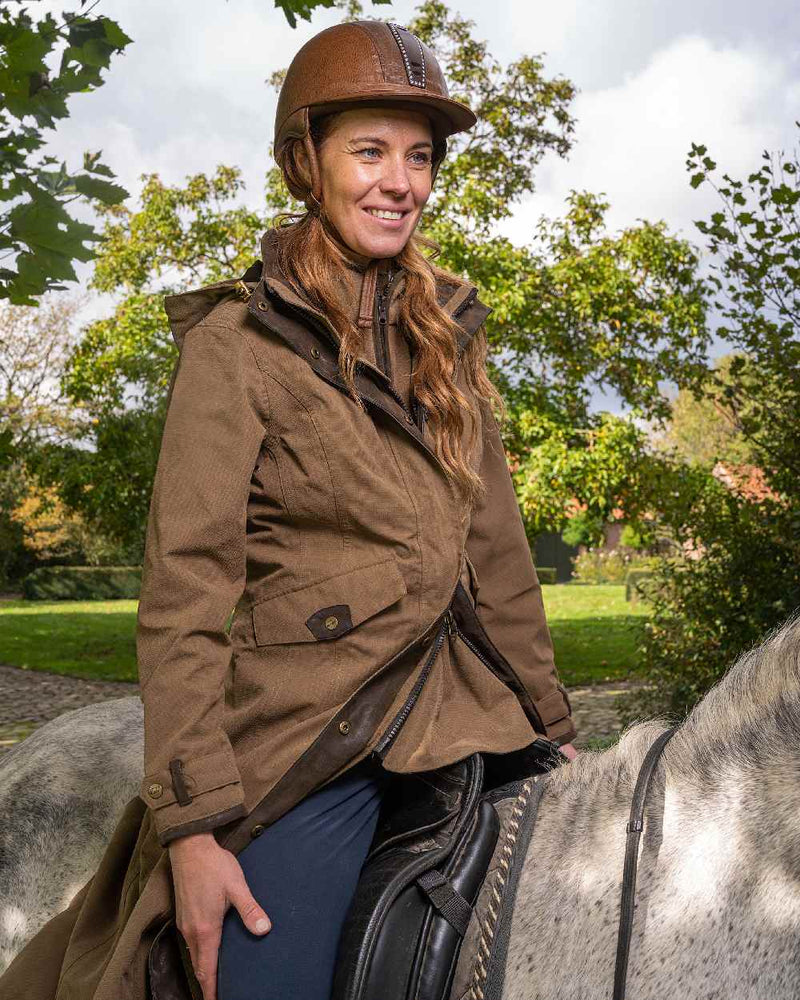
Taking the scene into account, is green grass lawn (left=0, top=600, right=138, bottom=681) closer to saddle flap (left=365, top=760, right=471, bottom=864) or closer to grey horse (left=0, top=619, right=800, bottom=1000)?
saddle flap (left=365, top=760, right=471, bottom=864)

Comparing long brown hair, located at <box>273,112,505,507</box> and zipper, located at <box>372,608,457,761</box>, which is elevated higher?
long brown hair, located at <box>273,112,505,507</box>

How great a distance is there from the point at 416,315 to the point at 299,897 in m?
1.22

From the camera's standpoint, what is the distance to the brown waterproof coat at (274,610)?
188 cm

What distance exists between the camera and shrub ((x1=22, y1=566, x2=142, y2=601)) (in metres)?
28.7

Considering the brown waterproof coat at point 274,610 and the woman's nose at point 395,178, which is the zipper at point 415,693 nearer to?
the brown waterproof coat at point 274,610

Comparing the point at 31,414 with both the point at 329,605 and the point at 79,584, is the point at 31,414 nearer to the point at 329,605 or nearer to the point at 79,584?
the point at 79,584

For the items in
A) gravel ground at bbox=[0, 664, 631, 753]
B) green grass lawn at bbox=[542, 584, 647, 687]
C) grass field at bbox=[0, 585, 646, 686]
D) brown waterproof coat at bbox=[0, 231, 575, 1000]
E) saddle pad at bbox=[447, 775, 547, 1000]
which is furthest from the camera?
grass field at bbox=[0, 585, 646, 686]

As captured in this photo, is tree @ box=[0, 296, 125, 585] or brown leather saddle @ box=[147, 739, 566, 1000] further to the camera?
tree @ box=[0, 296, 125, 585]

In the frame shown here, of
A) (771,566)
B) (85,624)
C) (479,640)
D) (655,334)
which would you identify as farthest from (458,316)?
(85,624)

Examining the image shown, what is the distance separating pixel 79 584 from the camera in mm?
28953

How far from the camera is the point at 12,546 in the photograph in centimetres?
2988

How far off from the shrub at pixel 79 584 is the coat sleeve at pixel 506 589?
27078 mm

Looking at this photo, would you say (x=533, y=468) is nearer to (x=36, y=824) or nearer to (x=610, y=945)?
(x=36, y=824)

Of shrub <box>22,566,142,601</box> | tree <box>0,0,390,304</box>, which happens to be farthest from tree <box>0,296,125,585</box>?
tree <box>0,0,390,304</box>
